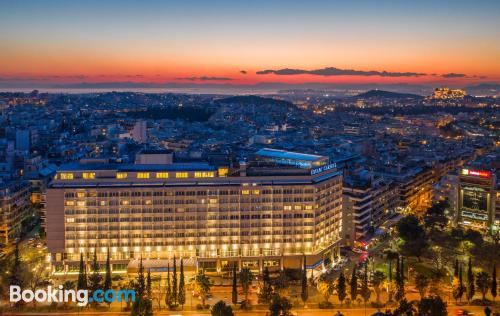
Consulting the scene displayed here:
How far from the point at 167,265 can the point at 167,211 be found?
5.94m

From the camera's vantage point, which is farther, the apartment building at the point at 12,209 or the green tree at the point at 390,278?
the apartment building at the point at 12,209

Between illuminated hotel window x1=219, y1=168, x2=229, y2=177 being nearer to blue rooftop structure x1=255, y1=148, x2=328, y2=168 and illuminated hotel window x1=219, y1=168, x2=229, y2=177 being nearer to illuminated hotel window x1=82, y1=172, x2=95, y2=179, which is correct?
blue rooftop structure x1=255, y1=148, x2=328, y2=168

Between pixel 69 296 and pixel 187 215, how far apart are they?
49.1 feet

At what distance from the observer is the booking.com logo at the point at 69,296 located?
4200 centimetres

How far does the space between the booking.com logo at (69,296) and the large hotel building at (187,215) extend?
8.01m

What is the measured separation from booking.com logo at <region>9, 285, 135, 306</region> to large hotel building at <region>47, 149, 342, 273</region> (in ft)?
26.3

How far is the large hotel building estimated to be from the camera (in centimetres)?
5316

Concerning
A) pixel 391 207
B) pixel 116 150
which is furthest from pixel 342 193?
pixel 116 150

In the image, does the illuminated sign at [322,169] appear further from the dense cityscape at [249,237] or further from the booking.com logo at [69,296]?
the booking.com logo at [69,296]

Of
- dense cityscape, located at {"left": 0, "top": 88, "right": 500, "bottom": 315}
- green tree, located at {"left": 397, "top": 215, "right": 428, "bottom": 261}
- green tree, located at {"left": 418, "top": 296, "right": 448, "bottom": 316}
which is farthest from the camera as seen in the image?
green tree, located at {"left": 397, "top": 215, "right": 428, "bottom": 261}

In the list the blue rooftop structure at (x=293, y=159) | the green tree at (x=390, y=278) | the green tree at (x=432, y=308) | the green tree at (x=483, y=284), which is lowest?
the green tree at (x=390, y=278)

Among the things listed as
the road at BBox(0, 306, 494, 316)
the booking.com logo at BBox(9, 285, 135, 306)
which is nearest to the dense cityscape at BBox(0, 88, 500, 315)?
the road at BBox(0, 306, 494, 316)

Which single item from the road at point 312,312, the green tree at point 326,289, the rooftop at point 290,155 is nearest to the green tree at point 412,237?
the rooftop at point 290,155

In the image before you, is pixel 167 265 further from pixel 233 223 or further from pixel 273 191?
pixel 273 191
